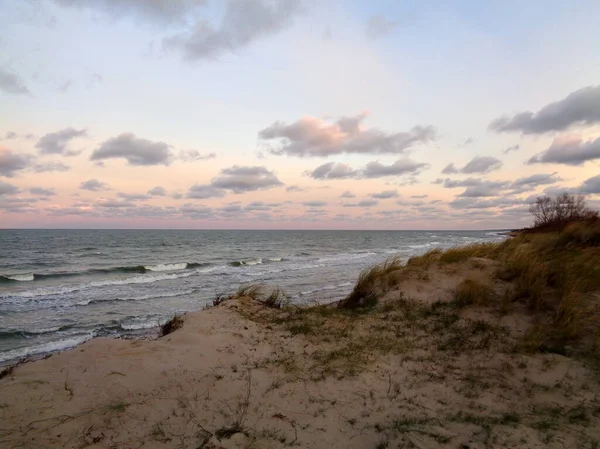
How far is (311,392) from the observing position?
15.9 feet

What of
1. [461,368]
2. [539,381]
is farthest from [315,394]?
[539,381]

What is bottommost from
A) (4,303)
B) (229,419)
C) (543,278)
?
(4,303)

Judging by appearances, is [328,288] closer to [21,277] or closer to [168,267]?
[168,267]

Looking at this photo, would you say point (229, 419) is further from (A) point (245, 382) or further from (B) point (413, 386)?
(B) point (413, 386)

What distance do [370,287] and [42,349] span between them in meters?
8.94

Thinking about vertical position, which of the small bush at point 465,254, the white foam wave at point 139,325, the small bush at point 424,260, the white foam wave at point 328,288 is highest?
the small bush at point 465,254

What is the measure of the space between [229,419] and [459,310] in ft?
17.9

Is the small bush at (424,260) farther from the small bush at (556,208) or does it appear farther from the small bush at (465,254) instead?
the small bush at (556,208)

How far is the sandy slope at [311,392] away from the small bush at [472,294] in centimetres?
68

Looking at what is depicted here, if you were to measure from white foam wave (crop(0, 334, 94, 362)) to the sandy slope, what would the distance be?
4.15 metres

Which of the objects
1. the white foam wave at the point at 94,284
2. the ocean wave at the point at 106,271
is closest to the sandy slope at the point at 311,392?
the white foam wave at the point at 94,284

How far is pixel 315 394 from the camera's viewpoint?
4.79 meters

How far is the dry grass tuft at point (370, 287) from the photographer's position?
383 inches

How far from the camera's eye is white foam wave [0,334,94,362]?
9.22 meters
